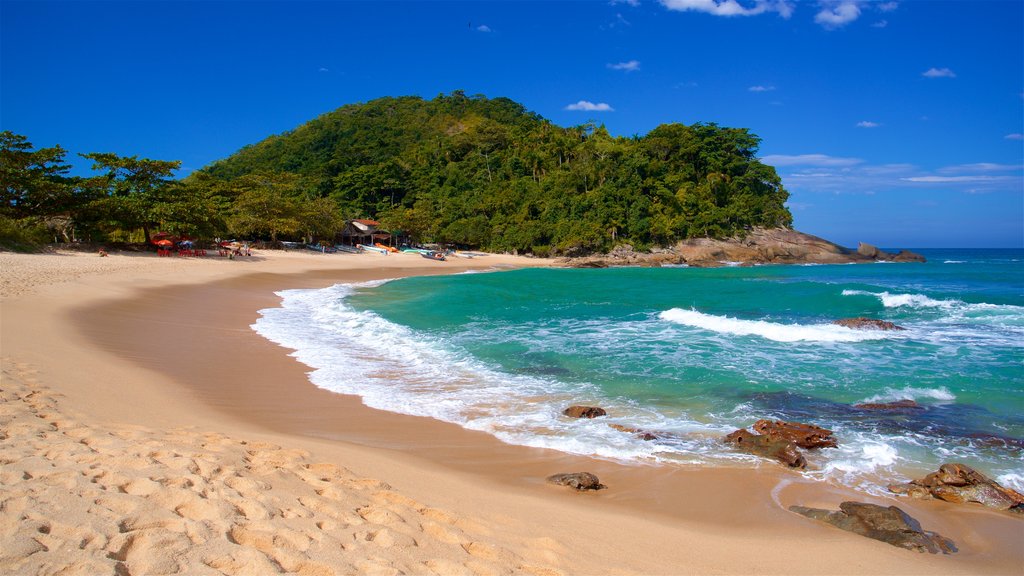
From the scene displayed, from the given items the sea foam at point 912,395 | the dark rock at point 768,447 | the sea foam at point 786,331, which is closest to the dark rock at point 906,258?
the sea foam at point 786,331

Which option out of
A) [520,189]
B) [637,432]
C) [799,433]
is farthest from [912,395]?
[520,189]

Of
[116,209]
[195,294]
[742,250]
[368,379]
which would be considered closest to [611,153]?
[742,250]

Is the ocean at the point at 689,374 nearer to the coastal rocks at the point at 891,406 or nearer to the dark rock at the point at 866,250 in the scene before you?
the coastal rocks at the point at 891,406

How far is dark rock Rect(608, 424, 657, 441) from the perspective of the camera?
673 centimetres

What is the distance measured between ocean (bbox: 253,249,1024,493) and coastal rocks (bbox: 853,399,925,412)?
0.12 meters

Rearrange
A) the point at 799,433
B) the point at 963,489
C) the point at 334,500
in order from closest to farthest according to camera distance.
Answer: the point at 334,500, the point at 963,489, the point at 799,433

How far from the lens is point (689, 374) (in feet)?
33.3

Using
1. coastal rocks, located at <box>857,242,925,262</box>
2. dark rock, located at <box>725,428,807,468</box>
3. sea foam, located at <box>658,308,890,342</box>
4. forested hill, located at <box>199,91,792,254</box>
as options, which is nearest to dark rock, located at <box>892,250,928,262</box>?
coastal rocks, located at <box>857,242,925,262</box>

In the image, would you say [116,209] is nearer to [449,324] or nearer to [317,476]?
[449,324]

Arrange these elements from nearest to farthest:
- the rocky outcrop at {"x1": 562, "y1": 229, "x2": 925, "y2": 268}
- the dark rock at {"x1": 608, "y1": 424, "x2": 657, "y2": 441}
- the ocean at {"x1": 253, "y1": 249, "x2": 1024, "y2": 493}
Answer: the ocean at {"x1": 253, "y1": 249, "x2": 1024, "y2": 493}
the dark rock at {"x1": 608, "y1": 424, "x2": 657, "y2": 441}
the rocky outcrop at {"x1": 562, "y1": 229, "x2": 925, "y2": 268}

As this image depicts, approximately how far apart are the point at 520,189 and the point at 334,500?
7008cm

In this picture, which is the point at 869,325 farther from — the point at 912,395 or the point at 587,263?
the point at 587,263

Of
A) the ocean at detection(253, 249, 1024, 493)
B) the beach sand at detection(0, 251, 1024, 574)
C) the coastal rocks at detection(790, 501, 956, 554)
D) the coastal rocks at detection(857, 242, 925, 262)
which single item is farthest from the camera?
the coastal rocks at detection(857, 242, 925, 262)

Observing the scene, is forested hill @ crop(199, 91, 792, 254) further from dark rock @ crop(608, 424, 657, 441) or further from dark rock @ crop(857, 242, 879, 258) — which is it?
dark rock @ crop(608, 424, 657, 441)
